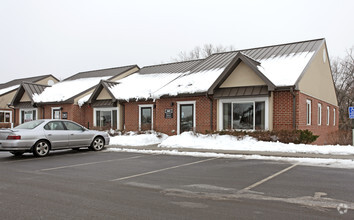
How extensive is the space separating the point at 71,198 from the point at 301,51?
1725 cm

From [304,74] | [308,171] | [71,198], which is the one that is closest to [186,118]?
[304,74]

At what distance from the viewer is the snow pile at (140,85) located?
21594 mm

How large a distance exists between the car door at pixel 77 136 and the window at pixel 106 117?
7.79m

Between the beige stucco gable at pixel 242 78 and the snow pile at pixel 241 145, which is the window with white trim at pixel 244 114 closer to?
the beige stucco gable at pixel 242 78

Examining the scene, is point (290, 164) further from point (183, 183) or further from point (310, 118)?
point (310, 118)

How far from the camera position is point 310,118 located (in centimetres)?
1788

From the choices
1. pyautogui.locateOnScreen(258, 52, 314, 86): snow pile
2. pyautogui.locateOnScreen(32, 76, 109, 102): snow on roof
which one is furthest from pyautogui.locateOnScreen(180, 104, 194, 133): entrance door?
pyautogui.locateOnScreen(32, 76, 109, 102): snow on roof

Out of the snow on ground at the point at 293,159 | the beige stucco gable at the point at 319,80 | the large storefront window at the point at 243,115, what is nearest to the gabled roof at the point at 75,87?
the large storefront window at the point at 243,115

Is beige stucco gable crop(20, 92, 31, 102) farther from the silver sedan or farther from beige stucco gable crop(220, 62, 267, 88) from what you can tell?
beige stucco gable crop(220, 62, 267, 88)

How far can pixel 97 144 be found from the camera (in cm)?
1476

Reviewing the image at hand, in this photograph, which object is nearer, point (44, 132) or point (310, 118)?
point (44, 132)

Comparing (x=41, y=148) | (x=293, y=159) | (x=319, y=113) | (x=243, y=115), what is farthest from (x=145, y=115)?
(x=293, y=159)

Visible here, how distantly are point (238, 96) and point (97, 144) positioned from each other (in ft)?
25.4

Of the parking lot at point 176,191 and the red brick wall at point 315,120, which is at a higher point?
the red brick wall at point 315,120
